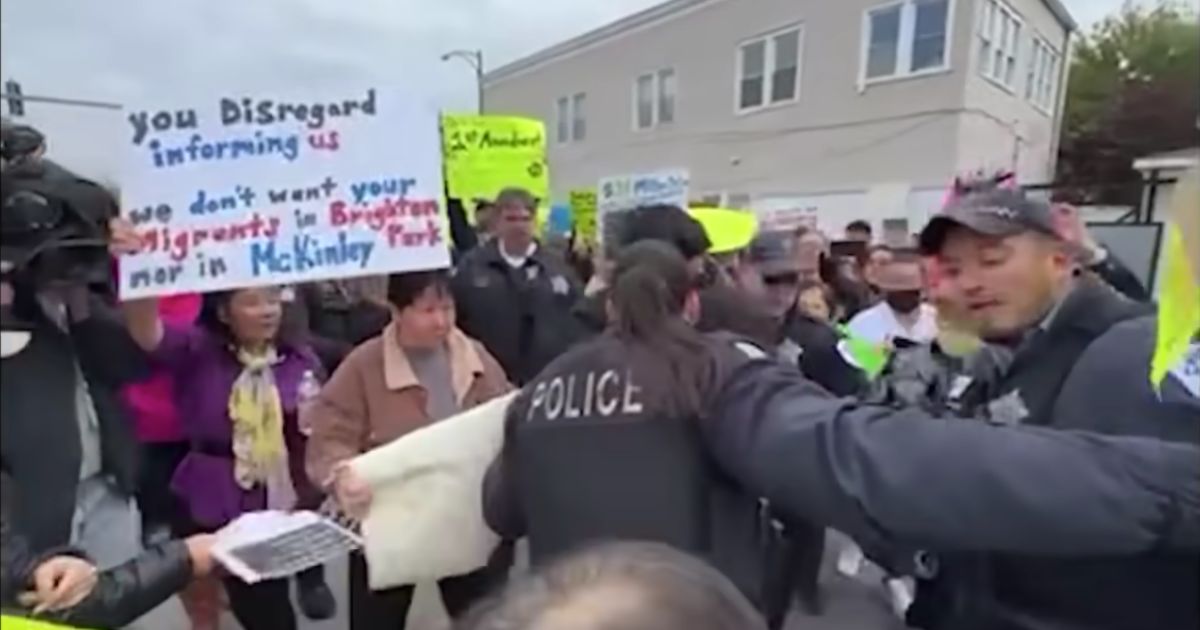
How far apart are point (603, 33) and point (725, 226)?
4.64 ft

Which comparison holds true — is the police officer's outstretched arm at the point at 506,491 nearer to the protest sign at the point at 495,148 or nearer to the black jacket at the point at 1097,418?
the protest sign at the point at 495,148

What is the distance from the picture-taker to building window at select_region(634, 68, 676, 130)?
3.85 feet

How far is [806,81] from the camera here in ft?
3.71

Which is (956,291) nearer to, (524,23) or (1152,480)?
(1152,480)

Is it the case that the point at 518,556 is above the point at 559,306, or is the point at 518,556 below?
below

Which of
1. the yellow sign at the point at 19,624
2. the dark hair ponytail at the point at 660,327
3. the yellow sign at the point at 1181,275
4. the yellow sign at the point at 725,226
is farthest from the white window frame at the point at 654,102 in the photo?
the yellow sign at the point at 725,226

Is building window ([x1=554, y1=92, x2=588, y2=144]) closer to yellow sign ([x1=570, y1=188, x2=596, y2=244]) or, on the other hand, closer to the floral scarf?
yellow sign ([x1=570, y1=188, x2=596, y2=244])

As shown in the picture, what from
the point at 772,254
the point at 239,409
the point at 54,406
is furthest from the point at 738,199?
the point at 772,254

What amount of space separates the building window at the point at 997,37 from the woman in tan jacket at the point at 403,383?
841mm

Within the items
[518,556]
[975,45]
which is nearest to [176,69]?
[975,45]

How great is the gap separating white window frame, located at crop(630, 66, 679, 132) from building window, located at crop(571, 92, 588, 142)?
5cm

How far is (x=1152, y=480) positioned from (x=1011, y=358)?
47cm

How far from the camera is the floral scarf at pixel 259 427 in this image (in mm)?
1707

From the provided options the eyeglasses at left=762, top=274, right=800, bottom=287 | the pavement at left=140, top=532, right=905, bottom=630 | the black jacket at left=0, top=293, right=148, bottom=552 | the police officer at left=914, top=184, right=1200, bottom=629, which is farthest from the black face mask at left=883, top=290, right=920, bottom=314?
the black jacket at left=0, top=293, right=148, bottom=552
